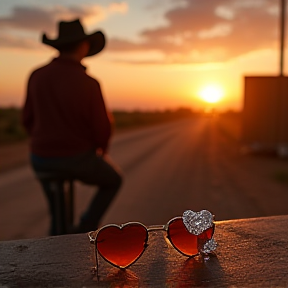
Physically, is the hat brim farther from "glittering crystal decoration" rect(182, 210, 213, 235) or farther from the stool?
"glittering crystal decoration" rect(182, 210, 213, 235)

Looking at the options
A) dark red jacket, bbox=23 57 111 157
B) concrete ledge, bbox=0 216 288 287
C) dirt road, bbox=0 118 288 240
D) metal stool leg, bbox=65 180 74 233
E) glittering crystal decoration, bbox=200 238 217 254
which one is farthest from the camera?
dirt road, bbox=0 118 288 240

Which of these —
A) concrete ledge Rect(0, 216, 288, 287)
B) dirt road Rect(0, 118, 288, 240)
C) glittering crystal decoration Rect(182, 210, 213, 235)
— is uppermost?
glittering crystal decoration Rect(182, 210, 213, 235)

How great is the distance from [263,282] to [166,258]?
0.34 meters

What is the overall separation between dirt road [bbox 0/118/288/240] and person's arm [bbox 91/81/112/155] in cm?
221

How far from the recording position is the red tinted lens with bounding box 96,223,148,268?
1470mm

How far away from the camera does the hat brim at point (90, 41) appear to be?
154 inches

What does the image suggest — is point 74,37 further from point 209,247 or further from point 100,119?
point 209,247

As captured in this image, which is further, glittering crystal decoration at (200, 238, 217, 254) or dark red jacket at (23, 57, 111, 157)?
dark red jacket at (23, 57, 111, 157)

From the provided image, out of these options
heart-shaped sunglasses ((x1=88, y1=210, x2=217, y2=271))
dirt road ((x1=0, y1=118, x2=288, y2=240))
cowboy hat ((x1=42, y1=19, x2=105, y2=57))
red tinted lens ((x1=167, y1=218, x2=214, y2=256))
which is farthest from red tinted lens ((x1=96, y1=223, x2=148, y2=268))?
dirt road ((x1=0, y1=118, x2=288, y2=240))

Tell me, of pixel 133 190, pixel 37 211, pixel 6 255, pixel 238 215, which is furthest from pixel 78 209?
pixel 6 255

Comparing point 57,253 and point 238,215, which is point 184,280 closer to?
point 57,253

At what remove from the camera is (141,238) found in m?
1.53

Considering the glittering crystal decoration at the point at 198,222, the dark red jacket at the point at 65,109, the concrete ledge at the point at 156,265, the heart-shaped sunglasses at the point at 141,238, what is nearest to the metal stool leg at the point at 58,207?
the dark red jacket at the point at 65,109

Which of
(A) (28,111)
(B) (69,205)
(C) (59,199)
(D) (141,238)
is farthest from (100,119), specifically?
(D) (141,238)
